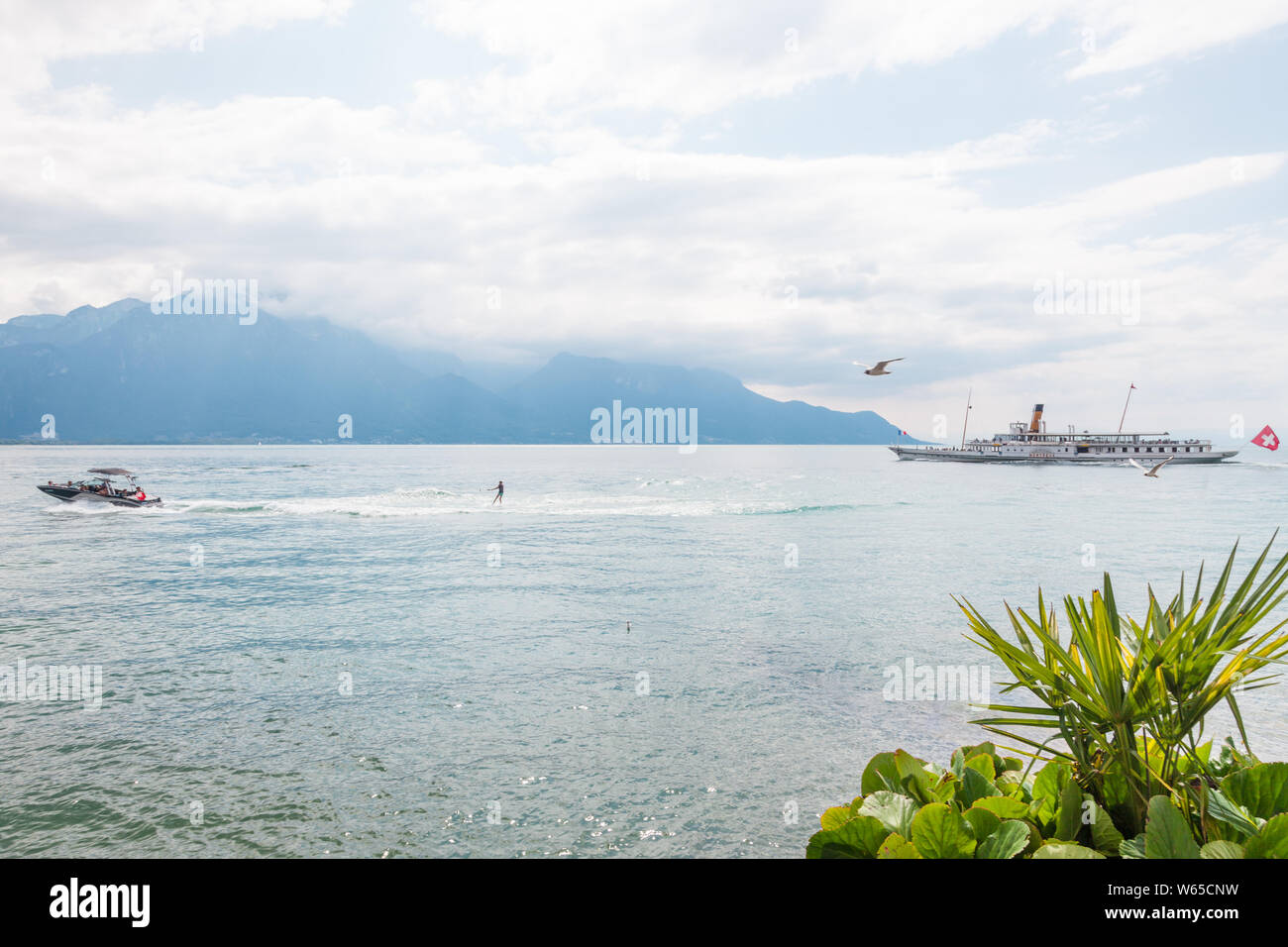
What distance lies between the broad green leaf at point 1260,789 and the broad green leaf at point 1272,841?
49 centimetres

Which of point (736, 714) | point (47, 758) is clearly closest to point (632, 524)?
point (736, 714)

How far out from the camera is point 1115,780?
353cm

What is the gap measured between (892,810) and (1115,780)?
1317 mm

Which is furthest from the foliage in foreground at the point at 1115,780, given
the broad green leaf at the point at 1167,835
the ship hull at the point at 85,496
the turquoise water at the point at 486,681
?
the ship hull at the point at 85,496

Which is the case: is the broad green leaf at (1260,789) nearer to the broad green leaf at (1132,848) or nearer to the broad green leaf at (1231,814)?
the broad green leaf at (1231,814)

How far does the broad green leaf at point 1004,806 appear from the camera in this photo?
3.18 meters

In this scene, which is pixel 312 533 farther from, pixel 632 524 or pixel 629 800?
pixel 629 800

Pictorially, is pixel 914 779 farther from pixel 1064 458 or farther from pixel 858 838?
pixel 1064 458

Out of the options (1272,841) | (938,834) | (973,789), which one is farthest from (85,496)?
(1272,841)

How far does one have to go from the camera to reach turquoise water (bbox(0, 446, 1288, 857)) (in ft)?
25.6

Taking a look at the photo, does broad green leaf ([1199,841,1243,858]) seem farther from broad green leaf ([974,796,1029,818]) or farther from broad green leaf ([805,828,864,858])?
broad green leaf ([805,828,864,858])

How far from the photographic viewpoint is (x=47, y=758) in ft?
30.9
